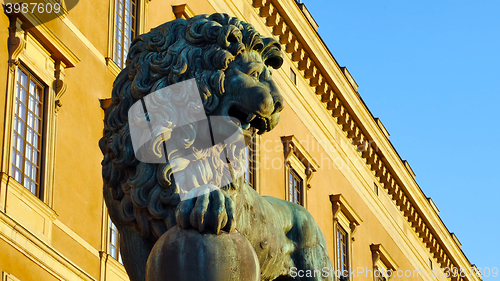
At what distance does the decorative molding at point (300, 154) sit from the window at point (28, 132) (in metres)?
9.32

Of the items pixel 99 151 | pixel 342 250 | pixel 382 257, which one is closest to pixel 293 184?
pixel 342 250

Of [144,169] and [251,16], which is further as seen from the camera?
[251,16]

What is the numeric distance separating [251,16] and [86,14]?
686 centimetres

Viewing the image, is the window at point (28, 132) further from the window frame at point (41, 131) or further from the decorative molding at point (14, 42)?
the decorative molding at point (14, 42)

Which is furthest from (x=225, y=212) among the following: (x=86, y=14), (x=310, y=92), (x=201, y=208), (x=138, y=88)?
(x=310, y=92)

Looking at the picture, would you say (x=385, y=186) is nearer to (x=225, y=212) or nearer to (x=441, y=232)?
(x=441, y=232)

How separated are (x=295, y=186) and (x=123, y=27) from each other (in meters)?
7.86

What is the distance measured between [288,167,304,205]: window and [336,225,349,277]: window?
89.5 inches

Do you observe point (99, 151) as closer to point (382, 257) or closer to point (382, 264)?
point (382, 257)

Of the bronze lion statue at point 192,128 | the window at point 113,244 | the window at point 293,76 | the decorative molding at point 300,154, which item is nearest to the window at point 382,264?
the decorative molding at point 300,154

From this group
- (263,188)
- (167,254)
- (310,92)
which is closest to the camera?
(167,254)

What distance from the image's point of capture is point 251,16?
22078 millimetres

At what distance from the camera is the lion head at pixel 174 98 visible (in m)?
2.97

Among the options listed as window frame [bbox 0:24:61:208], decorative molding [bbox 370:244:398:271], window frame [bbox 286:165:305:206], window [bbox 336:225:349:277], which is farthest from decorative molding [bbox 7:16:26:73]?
decorative molding [bbox 370:244:398:271]
